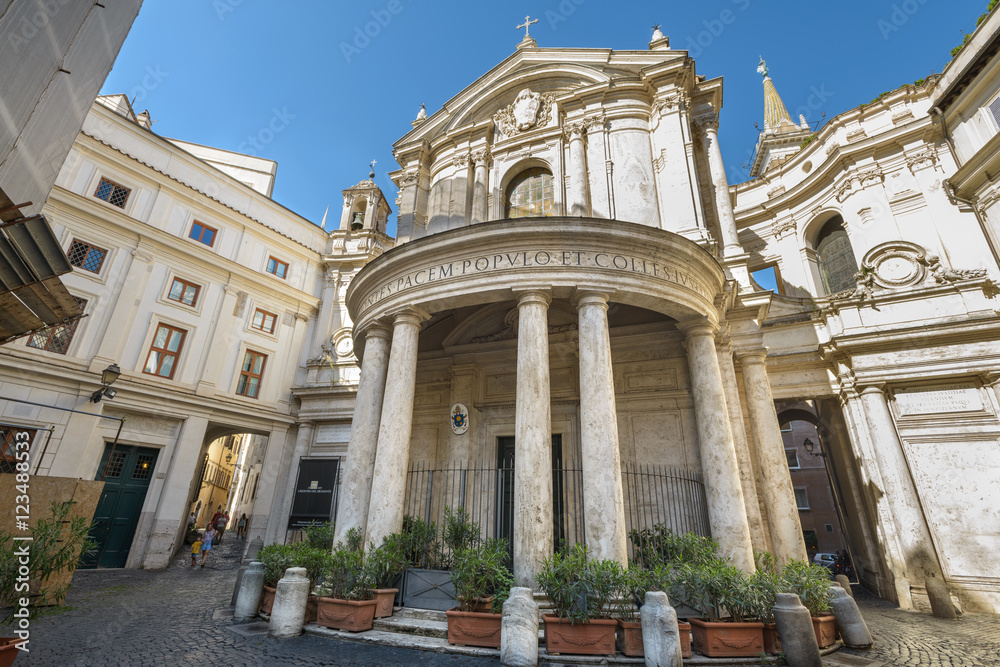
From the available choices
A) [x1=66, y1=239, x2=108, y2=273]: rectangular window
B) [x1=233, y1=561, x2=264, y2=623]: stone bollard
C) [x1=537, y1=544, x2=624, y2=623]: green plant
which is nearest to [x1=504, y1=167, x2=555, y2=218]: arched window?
[x1=537, y1=544, x2=624, y2=623]: green plant

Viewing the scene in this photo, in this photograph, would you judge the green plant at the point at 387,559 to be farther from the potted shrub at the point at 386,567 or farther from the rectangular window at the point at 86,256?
the rectangular window at the point at 86,256

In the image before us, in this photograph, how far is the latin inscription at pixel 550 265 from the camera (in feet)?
27.9

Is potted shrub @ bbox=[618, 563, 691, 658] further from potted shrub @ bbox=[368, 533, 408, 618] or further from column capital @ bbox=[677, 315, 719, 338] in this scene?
column capital @ bbox=[677, 315, 719, 338]

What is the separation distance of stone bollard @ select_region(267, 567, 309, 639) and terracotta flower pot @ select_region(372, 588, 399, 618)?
1.03 m

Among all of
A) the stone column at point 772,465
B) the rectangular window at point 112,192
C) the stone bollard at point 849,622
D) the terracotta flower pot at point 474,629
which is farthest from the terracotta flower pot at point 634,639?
the rectangular window at point 112,192

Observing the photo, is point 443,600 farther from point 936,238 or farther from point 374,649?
point 936,238

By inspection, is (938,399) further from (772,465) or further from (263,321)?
(263,321)

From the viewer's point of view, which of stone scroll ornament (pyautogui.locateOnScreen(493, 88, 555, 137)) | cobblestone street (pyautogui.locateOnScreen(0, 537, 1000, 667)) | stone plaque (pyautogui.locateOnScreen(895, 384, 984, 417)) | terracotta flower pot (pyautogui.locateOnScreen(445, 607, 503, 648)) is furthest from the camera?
stone scroll ornament (pyautogui.locateOnScreen(493, 88, 555, 137))

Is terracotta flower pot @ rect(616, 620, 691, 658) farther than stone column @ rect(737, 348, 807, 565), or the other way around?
stone column @ rect(737, 348, 807, 565)

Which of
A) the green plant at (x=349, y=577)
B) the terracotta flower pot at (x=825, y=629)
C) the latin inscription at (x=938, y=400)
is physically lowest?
the terracotta flower pot at (x=825, y=629)

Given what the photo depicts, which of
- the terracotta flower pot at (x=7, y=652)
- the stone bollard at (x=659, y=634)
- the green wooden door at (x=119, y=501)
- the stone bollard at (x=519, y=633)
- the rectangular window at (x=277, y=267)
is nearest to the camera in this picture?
the terracotta flower pot at (x=7, y=652)

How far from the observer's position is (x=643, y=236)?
28.1 feet

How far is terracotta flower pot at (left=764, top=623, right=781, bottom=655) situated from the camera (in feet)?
19.8

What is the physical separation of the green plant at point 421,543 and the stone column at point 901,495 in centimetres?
1092
